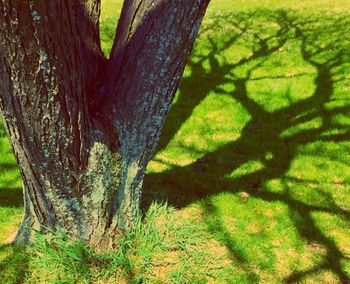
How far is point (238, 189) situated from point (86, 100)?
223 centimetres

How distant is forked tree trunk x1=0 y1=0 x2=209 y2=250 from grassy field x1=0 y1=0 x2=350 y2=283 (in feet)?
1.14

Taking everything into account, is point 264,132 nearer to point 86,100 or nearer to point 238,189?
point 238,189

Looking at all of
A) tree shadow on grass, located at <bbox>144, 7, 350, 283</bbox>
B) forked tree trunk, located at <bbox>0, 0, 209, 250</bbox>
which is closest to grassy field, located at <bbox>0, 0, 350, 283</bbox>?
tree shadow on grass, located at <bbox>144, 7, 350, 283</bbox>

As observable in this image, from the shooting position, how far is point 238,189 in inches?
171

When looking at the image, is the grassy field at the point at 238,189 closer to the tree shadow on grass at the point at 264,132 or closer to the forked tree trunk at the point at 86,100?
the tree shadow on grass at the point at 264,132

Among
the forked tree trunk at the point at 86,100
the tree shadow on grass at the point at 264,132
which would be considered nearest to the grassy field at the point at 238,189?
the tree shadow on grass at the point at 264,132

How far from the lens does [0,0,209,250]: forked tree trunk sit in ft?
7.01

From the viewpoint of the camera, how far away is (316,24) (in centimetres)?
998

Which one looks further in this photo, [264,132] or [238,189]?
[264,132]

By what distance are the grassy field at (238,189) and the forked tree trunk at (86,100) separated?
35 centimetres

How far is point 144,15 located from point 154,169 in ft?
7.84

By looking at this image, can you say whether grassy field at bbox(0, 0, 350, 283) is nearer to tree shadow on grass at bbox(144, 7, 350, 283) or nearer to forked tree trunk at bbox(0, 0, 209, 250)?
tree shadow on grass at bbox(144, 7, 350, 283)

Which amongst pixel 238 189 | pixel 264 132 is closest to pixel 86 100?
pixel 238 189

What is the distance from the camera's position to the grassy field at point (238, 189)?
3346 millimetres
